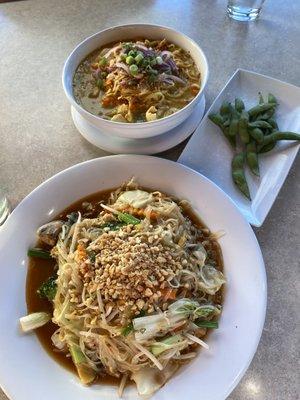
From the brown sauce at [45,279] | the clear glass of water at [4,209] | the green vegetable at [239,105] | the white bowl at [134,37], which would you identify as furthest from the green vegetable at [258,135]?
the clear glass of water at [4,209]

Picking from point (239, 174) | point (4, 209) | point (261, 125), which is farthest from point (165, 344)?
point (261, 125)

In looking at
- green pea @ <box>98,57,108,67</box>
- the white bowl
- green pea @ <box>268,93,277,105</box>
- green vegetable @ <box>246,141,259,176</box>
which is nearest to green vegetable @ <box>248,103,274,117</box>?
green pea @ <box>268,93,277,105</box>

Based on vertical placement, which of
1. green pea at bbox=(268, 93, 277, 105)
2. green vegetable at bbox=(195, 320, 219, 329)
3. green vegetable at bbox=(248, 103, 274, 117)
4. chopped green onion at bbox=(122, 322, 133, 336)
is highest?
green pea at bbox=(268, 93, 277, 105)

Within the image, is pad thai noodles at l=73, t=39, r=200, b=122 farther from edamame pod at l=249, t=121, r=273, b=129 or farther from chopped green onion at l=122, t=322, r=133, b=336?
chopped green onion at l=122, t=322, r=133, b=336

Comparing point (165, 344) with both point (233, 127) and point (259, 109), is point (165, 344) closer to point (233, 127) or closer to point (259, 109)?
point (233, 127)

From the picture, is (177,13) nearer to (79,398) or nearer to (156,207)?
(156,207)
